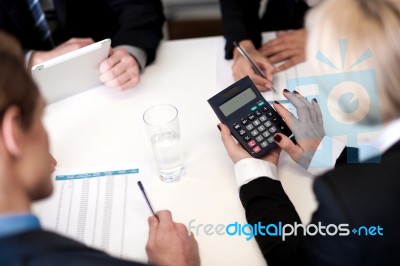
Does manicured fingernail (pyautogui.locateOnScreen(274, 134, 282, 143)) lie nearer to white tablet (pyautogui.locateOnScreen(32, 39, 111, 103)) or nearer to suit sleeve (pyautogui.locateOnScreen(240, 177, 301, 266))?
suit sleeve (pyautogui.locateOnScreen(240, 177, 301, 266))

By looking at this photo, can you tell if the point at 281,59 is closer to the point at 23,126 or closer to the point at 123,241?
the point at 123,241

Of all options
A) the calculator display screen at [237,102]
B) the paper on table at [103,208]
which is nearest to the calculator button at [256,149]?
the calculator display screen at [237,102]

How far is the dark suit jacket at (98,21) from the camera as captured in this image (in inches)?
52.9

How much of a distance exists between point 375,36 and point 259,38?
71 centimetres

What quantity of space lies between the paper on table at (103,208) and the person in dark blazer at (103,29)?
32 centimetres

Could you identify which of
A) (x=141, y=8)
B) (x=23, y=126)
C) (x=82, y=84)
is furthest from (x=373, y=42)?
(x=141, y=8)

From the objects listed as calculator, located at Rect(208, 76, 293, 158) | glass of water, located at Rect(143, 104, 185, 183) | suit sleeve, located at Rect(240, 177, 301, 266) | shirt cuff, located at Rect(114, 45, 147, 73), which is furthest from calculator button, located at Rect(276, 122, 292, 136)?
shirt cuff, located at Rect(114, 45, 147, 73)

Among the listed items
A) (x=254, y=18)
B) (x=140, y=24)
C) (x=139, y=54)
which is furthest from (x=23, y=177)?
(x=254, y=18)

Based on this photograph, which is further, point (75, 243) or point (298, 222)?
point (298, 222)

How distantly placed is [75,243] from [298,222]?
0.43m

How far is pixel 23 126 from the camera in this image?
0.61 m

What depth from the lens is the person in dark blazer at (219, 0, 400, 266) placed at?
0.60 meters

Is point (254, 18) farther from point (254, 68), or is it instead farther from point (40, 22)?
point (40, 22)

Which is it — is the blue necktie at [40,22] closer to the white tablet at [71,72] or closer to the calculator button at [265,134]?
the white tablet at [71,72]
